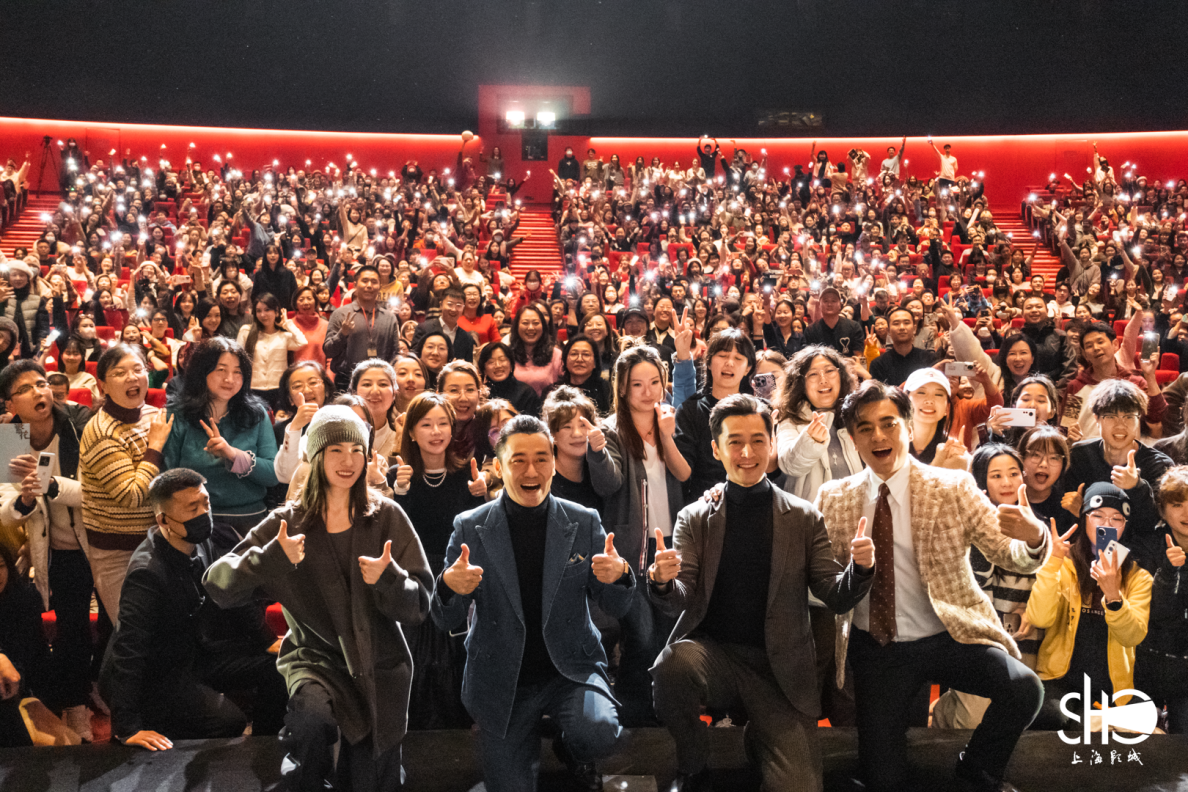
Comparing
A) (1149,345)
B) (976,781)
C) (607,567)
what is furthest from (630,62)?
(976,781)

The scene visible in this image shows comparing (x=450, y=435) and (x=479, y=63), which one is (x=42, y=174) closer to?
(x=479, y=63)

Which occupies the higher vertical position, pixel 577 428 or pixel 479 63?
pixel 479 63

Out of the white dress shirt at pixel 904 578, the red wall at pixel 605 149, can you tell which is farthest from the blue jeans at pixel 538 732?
the red wall at pixel 605 149

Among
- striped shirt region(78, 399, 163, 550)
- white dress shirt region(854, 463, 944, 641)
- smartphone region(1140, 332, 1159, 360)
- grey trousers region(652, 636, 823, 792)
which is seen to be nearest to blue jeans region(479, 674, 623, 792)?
grey trousers region(652, 636, 823, 792)

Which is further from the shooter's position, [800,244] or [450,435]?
[800,244]

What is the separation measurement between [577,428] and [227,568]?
120 cm

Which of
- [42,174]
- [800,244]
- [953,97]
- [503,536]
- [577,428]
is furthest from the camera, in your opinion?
[953,97]

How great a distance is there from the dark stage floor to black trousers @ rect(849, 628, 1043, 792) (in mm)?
132

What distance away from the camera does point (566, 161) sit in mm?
16000

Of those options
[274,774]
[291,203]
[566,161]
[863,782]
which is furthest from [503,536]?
[566,161]

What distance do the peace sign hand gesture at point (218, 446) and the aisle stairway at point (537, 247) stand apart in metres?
10.0

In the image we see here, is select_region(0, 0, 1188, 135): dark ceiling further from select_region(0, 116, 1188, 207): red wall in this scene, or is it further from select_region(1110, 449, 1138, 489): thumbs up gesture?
select_region(1110, 449, 1138, 489): thumbs up gesture

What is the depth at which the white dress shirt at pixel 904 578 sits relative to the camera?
253 centimetres

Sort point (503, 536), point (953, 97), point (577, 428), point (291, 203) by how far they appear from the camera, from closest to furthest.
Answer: point (503, 536) → point (577, 428) → point (291, 203) → point (953, 97)
